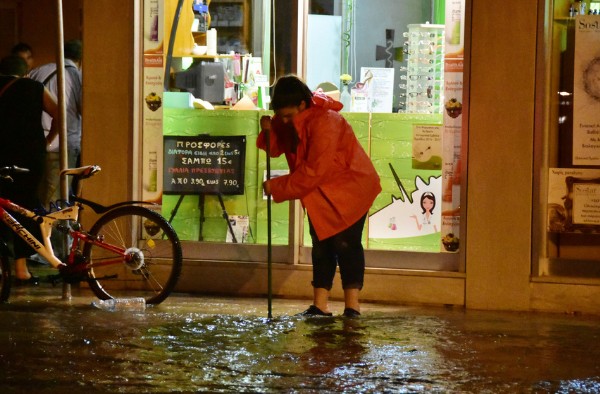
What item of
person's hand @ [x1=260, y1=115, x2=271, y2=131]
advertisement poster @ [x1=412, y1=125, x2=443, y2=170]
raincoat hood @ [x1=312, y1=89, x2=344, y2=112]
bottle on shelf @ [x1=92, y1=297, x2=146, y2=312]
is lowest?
bottle on shelf @ [x1=92, y1=297, x2=146, y2=312]

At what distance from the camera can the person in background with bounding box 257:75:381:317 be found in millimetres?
8141

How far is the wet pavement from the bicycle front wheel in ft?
0.93

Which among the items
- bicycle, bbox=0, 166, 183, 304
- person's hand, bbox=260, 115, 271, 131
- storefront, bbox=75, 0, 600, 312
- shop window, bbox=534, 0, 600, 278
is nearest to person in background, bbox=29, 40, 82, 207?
storefront, bbox=75, 0, 600, 312

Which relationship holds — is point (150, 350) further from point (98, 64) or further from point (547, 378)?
point (98, 64)

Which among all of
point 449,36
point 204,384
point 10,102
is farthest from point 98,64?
point 204,384

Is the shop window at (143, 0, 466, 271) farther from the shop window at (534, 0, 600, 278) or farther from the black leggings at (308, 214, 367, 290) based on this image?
the black leggings at (308, 214, 367, 290)

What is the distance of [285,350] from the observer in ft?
23.5

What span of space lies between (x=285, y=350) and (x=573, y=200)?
125 inches

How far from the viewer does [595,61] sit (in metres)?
9.16

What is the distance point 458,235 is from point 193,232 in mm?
2313

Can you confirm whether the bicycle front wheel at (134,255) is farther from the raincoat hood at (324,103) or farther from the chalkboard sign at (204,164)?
the raincoat hood at (324,103)

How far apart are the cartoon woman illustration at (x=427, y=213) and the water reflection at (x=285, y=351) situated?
2.79ft

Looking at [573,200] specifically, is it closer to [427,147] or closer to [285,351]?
[427,147]

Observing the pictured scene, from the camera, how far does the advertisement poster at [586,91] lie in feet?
30.0
